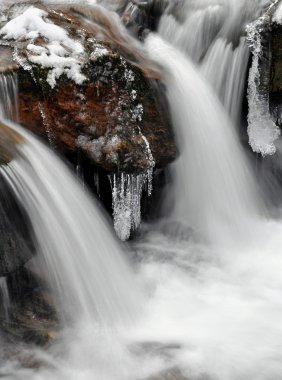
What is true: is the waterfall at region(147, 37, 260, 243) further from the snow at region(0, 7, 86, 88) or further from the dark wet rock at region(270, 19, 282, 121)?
the snow at region(0, 7, 86, 88)

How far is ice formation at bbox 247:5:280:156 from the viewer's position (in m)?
5.88

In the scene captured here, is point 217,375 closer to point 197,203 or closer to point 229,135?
point 197,203

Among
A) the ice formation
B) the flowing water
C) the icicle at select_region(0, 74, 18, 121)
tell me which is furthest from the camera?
the ice formation

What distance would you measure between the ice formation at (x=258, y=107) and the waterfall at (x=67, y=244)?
108 inches

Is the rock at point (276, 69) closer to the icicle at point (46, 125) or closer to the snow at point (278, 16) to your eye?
the snow at point (278, 16)

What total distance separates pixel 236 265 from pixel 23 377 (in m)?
2.50

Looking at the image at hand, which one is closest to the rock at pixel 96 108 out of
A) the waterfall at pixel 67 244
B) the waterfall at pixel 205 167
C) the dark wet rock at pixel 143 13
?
the waterfall at pixel 67 244

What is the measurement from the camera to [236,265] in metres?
4.86

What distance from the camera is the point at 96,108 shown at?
474 cm

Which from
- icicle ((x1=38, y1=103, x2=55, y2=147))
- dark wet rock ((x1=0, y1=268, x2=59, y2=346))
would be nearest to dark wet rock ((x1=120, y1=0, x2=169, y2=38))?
icicle ((x1=38, y1=103, x2=55, y2=147))

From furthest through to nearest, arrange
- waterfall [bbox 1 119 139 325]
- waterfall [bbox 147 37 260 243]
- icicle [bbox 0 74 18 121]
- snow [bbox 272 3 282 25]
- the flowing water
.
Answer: snow [bbox 272 3 282 25] < waterfall [bbox 147 37 260 243] < icicle [bbox 0 74 18 121] < waterfall [bbox 1 119 139 325] < the flowing water

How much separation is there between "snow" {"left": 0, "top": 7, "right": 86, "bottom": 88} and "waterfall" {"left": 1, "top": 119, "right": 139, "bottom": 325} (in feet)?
2.59

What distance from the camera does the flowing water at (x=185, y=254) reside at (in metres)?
3.45

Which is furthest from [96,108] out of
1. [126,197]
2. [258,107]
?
[258,107]
